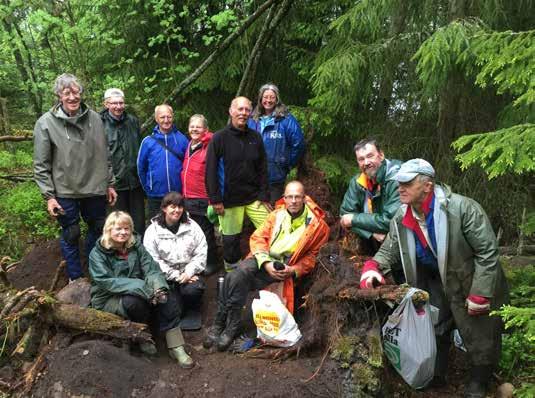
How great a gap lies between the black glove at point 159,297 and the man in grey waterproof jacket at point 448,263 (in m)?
1.89

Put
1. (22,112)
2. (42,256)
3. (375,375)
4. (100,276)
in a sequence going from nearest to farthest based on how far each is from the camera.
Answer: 1. (375,375)
2. (100,276)
3. (42,256)
4. (22,112)

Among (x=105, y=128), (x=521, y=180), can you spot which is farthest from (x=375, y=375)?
(x=105, y=128)

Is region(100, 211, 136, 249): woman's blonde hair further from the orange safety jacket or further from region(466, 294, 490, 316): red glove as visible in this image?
region(466, 294, 490, 316): red glove

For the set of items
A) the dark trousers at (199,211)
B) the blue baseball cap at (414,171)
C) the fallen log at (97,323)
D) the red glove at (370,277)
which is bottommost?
the fallen log at (97,323)

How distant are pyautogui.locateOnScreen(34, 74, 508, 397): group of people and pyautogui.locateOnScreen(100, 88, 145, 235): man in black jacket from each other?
0.01 metres

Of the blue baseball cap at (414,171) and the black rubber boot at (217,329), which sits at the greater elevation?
the blue baseball cap at (414,171)

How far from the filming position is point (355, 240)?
16.5 feet

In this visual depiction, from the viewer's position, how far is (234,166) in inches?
217

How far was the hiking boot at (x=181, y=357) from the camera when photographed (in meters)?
4.34

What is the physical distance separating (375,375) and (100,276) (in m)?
2.64

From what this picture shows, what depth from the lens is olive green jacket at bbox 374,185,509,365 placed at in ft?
11.9

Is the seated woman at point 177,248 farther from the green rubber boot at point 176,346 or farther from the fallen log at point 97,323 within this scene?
the fallen log at point 97,323

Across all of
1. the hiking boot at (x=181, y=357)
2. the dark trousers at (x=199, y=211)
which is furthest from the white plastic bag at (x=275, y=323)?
the dark trousers at (x=199, y=211)

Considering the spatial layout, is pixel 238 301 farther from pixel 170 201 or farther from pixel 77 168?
pixel 77 168
